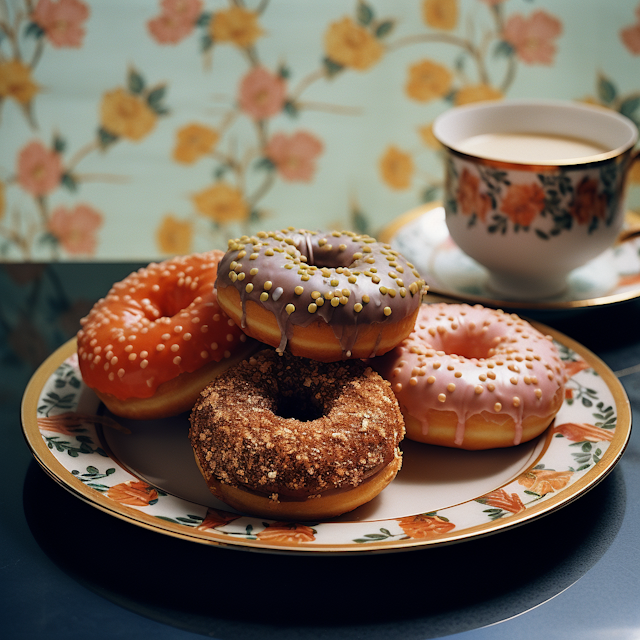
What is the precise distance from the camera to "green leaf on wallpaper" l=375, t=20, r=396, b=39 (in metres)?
2.12

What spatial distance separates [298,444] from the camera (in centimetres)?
85

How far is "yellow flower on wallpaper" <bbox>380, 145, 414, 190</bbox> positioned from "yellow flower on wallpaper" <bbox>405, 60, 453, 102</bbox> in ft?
0.59

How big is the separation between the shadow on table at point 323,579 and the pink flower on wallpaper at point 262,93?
1.58 meters

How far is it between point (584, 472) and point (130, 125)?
1.79 metres

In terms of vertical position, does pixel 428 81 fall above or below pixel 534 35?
below

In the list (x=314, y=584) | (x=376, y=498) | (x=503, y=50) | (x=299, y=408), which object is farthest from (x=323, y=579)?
(x=503, y=50)

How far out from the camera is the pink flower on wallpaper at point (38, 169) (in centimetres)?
232

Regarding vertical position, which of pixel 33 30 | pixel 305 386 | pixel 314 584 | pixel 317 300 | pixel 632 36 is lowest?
pixel 314 584

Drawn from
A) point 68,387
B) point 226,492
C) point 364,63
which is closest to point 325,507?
point 226,492

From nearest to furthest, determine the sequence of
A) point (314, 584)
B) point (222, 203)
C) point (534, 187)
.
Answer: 1. point (314, 584)
2. point (534, 187)
3. point (222, 203)

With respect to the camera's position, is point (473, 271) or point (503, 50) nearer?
point (473, 271)

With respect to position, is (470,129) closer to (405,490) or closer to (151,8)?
(405,490)

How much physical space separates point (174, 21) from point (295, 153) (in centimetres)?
51

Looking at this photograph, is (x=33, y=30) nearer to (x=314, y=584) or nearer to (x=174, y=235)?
(x=174, y=235)
